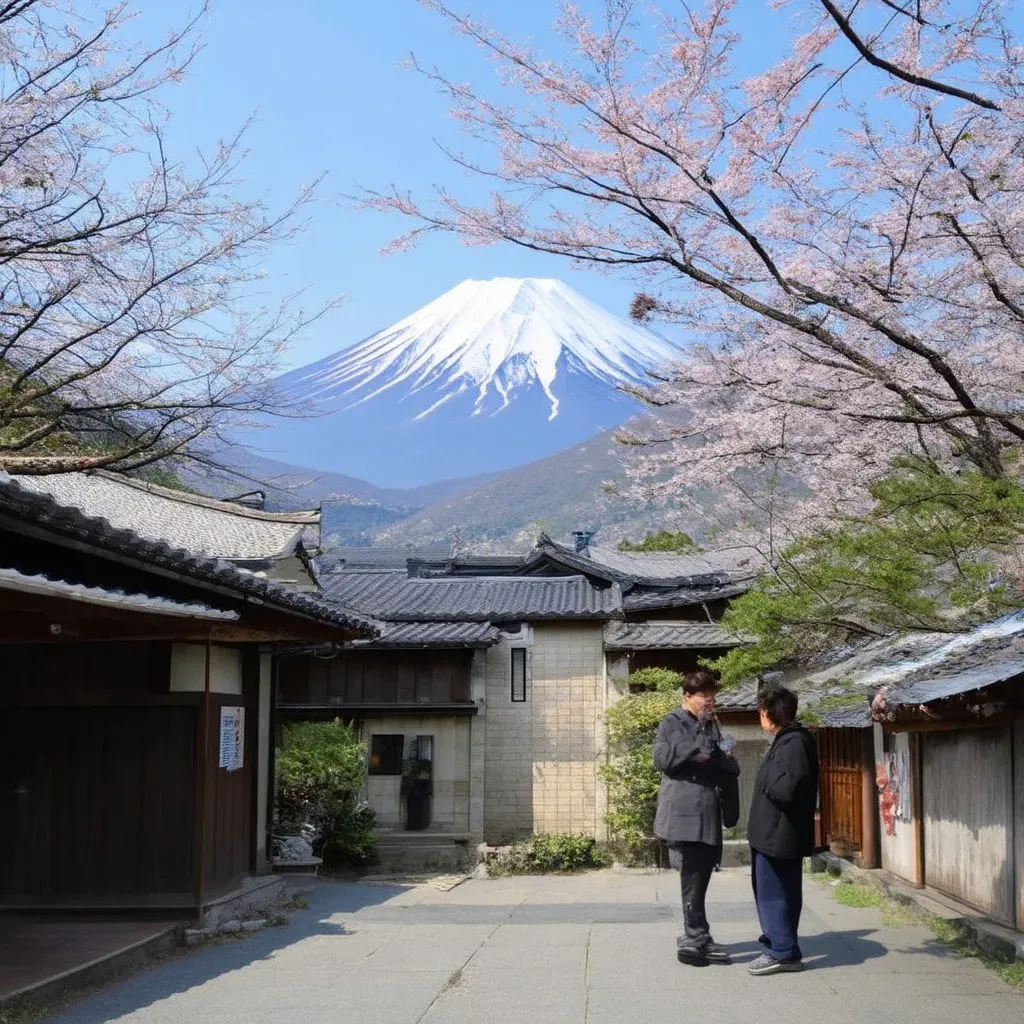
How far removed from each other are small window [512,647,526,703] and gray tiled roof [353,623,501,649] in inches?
34.1

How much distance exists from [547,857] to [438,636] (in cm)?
456

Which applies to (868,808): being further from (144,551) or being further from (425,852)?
(425,852)

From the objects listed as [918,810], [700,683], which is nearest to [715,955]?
[700,683]

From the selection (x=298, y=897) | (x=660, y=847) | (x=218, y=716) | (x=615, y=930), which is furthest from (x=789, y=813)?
(x=660, y=847)

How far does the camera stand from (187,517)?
2061 cm

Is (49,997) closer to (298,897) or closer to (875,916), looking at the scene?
(298,897)

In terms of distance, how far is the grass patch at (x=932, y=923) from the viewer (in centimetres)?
691

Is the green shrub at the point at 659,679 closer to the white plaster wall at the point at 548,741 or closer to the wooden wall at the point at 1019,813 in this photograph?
the white plaster wall at the point at 548,741

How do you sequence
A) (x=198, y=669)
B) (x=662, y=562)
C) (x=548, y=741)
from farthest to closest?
1. (x=662, y=562)
2. (x=548, y=741)
3. (x=198, y=669)

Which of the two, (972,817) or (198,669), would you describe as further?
(198,669)

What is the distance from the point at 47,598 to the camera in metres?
6.07

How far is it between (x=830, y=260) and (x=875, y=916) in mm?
5239

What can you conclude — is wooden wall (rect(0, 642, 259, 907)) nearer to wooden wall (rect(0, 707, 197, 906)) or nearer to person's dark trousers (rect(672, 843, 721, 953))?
wooden wall (rect(0, 707, 197, 906))

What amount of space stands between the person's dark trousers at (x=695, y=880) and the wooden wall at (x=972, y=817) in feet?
6.75
